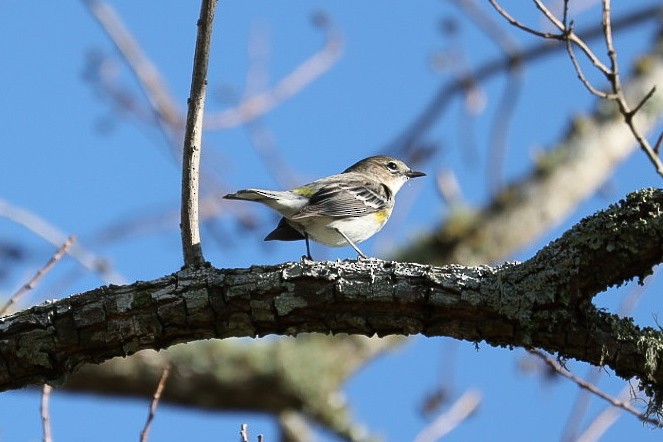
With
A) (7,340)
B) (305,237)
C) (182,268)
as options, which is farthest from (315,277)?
(305,237)

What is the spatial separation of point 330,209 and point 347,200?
15.2 inches

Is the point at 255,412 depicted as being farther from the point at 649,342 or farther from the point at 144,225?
the point at 649,342

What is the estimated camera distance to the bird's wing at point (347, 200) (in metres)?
7.24

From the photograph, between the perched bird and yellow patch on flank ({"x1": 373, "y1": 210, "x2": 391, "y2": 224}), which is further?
yellow patch on flank ({"x1": 373, "y1": 210, "x2": 391, "y2": 224})

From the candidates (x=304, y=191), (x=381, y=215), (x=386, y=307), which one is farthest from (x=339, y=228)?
(x=386, y=307)

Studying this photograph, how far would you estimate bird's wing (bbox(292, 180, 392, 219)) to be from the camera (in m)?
7.24

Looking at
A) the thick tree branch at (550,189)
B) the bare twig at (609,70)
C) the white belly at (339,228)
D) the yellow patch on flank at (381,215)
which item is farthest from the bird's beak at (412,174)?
the bare twig at (609,70)

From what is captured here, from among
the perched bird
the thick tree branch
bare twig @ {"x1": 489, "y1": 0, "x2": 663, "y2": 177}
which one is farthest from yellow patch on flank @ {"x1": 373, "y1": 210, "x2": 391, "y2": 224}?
bare twig @ {"x1": 489, "y1": 0, "x2": 663, "y2": 177}

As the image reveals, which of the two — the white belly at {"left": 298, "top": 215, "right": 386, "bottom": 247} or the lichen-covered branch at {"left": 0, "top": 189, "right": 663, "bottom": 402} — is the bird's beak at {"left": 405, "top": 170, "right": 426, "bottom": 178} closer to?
the white belly at {"left": 298, "top": 215, "right": 386, "bottom": 247}

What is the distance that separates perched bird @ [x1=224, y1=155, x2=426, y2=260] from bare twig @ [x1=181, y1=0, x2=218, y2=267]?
1653mm

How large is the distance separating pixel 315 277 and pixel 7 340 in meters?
1.45

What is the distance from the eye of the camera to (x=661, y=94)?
9977mm

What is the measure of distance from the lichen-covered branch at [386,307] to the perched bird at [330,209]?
1.98m

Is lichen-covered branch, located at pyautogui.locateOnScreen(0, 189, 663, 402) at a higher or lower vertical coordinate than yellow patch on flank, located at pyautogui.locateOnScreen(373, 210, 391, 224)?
lower
